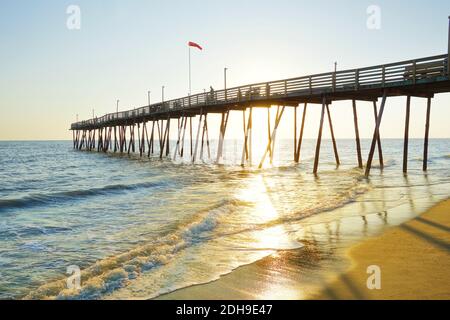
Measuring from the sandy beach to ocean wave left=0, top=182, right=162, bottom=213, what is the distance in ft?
41.1

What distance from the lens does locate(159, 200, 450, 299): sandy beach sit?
16.6 ft

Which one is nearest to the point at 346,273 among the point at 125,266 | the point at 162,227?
the point at 125,266

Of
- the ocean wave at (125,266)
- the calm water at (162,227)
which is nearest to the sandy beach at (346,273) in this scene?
the calm water at (162,227)

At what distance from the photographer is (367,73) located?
58.4ft

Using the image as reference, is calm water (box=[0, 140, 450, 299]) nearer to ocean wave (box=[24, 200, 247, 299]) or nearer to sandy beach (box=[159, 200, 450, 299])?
ocean wave (box=[24, 200, 247, 299])

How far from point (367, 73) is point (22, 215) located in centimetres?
1542

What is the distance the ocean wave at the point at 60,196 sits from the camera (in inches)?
637

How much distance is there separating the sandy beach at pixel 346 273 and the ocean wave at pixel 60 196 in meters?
12.5

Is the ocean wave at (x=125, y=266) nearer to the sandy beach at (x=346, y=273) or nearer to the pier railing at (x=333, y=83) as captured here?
the sandy beach at (x=346, y=273)

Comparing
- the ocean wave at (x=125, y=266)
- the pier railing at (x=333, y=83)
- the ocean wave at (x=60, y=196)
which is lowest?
the ocean wave at (x=60, y=196)

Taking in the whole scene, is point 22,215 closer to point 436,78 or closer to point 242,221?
point 242,221

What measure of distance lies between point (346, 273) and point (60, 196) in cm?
1544

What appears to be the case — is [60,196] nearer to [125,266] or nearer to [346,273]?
[125,266]

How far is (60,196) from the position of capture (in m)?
18.0
